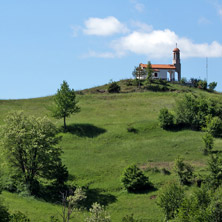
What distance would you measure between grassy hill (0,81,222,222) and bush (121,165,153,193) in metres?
1.46

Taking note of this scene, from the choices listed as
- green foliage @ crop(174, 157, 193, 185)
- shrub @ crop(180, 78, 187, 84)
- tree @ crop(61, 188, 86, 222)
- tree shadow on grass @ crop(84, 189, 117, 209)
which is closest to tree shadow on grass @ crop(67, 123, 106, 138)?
tree shadow on grass @ crop(84, 189, 117, 209)

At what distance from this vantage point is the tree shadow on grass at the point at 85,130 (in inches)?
3366

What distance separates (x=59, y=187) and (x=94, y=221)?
20.1 metres

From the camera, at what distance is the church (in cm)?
14588

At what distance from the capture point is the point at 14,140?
58.5m

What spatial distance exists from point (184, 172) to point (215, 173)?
5119 mm

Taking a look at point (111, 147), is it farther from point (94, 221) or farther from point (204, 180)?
point (94, 221)

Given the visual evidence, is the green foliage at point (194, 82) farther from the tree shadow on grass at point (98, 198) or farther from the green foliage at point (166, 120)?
the tree shadow on grass at point (98, 198)

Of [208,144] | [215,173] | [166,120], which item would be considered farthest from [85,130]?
[215,173]

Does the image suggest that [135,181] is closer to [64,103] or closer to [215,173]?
[215,173]

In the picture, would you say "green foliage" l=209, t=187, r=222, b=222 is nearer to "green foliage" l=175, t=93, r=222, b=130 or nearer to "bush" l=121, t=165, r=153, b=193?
"bush" l=121, t=165, r=153, b=193

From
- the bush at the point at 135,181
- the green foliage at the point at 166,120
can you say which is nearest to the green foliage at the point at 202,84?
the green foliage at the point at 166,120

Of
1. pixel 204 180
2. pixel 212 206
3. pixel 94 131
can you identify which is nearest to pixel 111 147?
pixel 94 131

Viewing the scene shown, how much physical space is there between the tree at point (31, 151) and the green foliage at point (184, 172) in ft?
62.6
